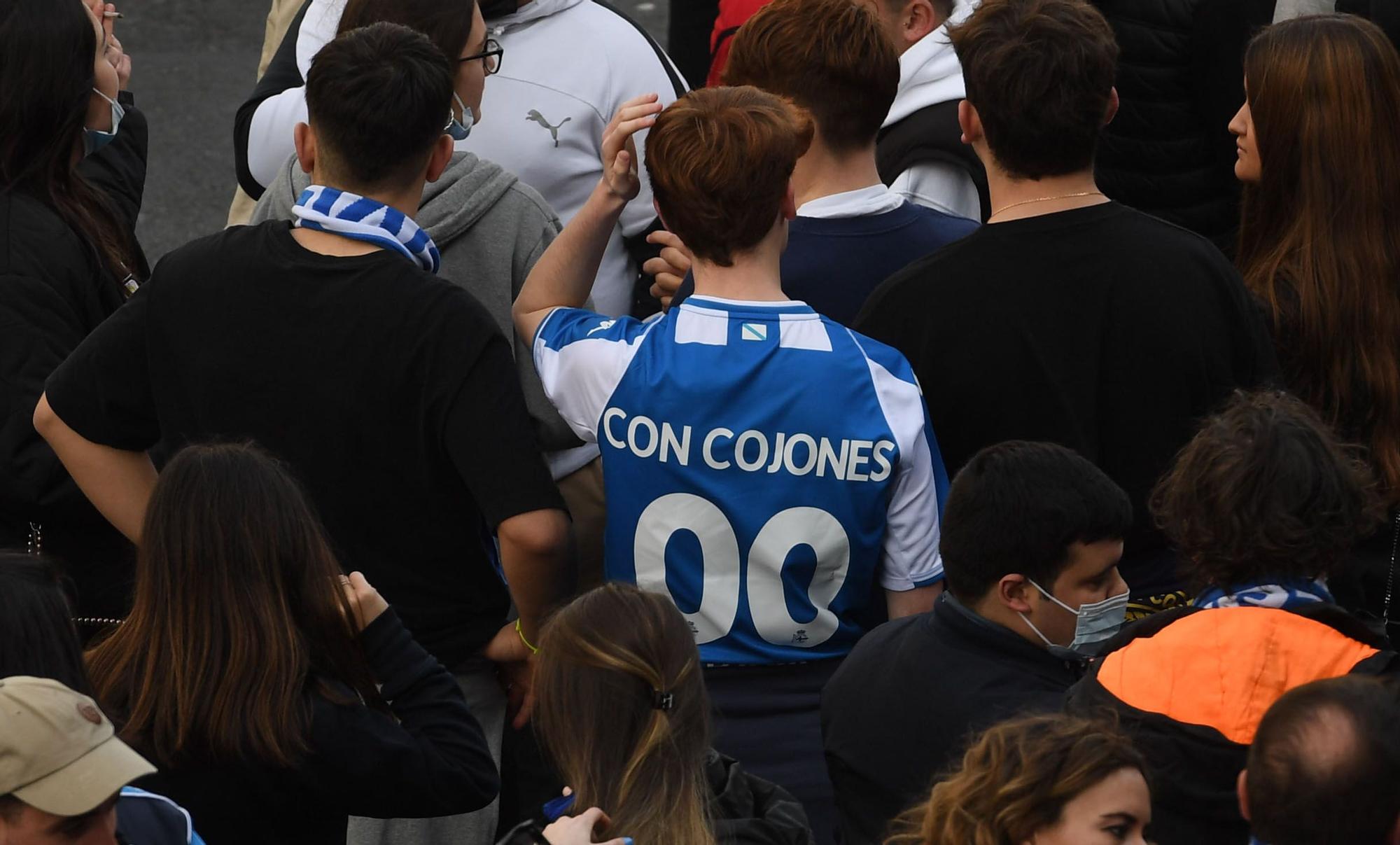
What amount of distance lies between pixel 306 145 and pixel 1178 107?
2264 millimetres

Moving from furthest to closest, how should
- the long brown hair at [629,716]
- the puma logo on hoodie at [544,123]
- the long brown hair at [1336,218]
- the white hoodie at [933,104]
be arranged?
the white hoodie at [933,104] → the puma logo on hoodie at [544,123] → the long brown hair at [1336,218] → the long brown hair at [629,716]

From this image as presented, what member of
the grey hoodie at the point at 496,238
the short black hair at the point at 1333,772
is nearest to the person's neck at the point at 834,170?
the grey hoodie at the point at 496,238

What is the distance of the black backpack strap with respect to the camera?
3.72 metres

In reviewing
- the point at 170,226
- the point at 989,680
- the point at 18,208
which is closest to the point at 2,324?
the point at 18,208

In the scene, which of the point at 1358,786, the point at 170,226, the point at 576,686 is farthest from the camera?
the point at 170,226

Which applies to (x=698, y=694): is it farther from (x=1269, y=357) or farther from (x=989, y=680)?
(x=1269, y=357)

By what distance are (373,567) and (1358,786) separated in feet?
5.19

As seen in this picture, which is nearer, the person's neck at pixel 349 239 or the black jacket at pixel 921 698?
the black jacket at pixel 921 698

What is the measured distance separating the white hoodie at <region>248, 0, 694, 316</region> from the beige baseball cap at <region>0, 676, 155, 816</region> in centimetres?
170

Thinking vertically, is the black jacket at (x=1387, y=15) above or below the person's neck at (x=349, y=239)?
below

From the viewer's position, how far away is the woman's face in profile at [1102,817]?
2201mm

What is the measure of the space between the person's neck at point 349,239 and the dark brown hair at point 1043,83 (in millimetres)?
963

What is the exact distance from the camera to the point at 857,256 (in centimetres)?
327

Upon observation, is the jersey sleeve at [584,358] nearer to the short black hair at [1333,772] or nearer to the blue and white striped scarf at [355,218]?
the blue and white striped scarf at [355,218]
